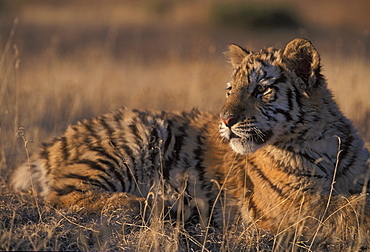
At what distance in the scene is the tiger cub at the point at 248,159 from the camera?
411cm

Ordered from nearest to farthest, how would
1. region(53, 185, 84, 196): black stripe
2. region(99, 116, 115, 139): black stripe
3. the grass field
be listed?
the grass field → region(53, 185, 84, 196): black stripe → region(99, 116, 115, 139): black stripe

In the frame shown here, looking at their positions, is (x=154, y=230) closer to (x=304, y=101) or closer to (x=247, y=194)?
(x=247, y=194)

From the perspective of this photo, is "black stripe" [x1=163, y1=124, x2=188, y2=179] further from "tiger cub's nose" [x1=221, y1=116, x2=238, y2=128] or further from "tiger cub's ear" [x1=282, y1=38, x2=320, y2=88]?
"tiger cub's ear" [x1=282, y1=38, x2=320, y2=88]

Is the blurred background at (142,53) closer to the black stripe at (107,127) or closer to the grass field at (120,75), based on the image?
the grass field at (120,75)

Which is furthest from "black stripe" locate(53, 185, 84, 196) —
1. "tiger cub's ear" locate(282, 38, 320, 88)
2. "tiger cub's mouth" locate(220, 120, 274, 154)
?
"tiger cub's ear" locate(282, 38, 320, 88)

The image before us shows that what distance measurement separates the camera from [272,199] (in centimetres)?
430

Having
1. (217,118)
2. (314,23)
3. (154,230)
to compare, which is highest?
(314,23)

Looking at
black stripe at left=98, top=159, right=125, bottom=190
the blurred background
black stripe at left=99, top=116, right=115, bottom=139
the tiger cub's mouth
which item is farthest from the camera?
the blurred background

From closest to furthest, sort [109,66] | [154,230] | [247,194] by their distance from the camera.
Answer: [154,230] < [247,194] < [109,66]

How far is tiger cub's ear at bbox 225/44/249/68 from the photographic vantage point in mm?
4828

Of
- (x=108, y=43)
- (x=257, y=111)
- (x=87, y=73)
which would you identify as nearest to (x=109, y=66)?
(x=87, y=73)

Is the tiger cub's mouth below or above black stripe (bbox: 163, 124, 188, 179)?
above

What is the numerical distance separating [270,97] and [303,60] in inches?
17.3

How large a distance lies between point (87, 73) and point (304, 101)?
27.1 feet
